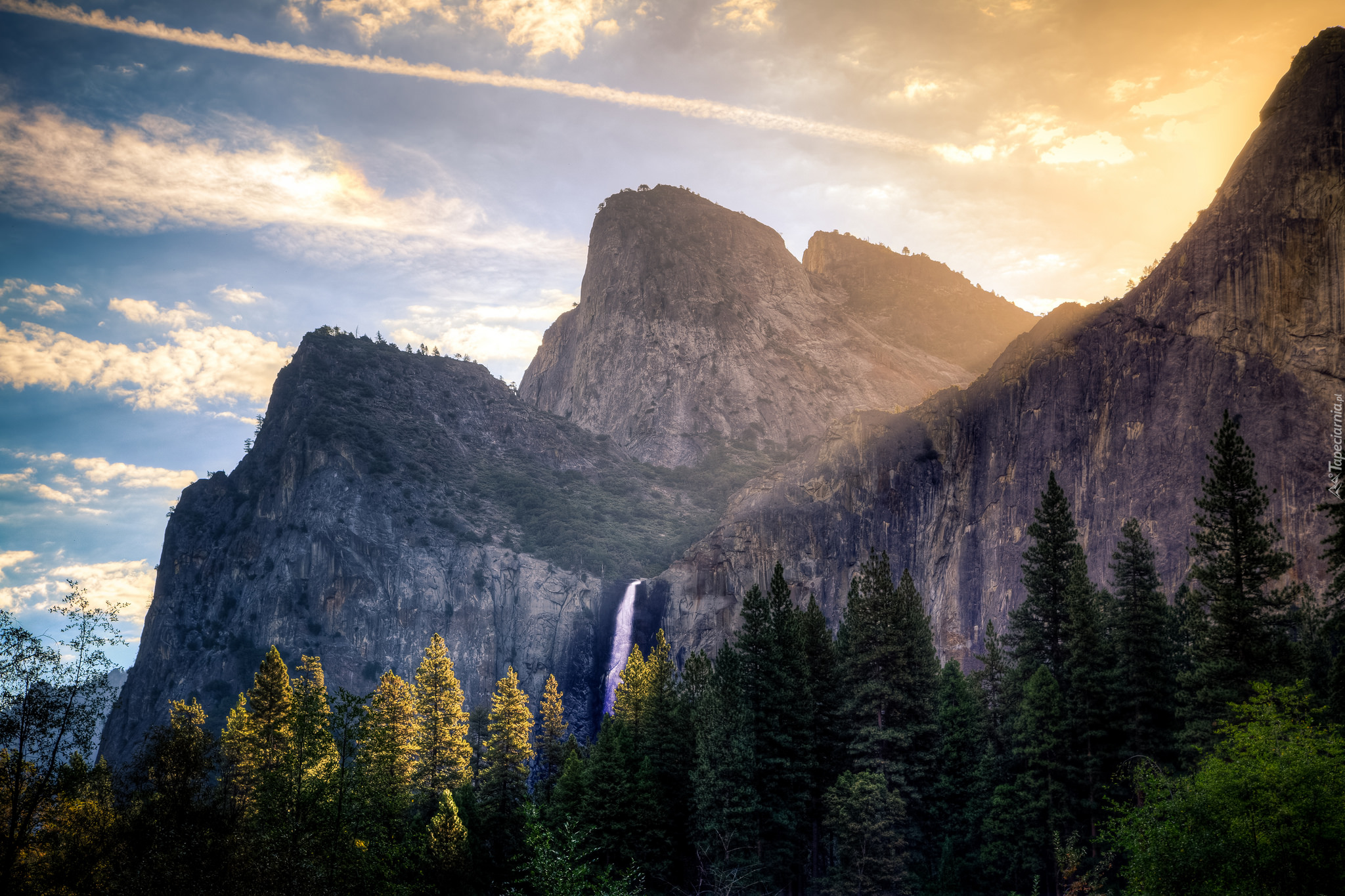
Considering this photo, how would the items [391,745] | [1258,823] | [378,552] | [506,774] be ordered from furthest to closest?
1. [378,552]
2. [506,774]
3. [391,745]
4. [1258,823]

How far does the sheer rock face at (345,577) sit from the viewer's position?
139 meters

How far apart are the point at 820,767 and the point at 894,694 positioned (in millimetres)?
6374

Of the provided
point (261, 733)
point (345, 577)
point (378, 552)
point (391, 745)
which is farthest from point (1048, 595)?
point (378, 552)

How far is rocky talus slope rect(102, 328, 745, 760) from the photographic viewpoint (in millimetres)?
139500

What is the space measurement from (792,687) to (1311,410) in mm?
49097

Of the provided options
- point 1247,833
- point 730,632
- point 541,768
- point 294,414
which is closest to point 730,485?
point 730,632

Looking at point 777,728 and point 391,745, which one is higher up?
point 777,728

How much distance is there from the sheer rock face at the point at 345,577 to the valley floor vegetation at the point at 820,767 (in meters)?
70.2

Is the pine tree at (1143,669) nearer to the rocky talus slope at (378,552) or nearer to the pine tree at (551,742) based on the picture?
the pine tree at (551,742)

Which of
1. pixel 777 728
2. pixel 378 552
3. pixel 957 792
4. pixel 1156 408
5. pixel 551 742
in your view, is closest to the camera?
pixel 777 728

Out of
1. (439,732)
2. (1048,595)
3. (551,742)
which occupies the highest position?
(1048,595)

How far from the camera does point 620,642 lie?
14088 cm

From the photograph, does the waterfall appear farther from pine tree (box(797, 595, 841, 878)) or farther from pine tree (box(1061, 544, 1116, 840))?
pine tree (box(1061, 544, 1116, 840))

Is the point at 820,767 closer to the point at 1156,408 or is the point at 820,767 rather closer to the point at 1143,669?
the point at 1143,669
